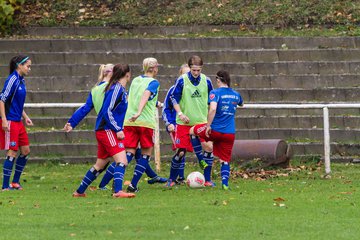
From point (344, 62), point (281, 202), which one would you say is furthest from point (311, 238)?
point (344, 62)

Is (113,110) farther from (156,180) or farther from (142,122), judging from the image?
(156,180)

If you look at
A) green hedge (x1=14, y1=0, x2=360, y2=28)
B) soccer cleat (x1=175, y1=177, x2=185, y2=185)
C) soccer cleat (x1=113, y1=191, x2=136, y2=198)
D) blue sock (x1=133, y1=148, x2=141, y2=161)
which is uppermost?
green hedge (x1=14, y1=0, x2=360, y2=28)

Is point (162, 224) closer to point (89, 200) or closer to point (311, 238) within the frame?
point (311, 238)

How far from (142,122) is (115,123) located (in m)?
1.28

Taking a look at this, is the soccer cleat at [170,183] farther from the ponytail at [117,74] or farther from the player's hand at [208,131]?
the ponytail at [117,74]

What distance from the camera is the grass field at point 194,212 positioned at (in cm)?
1127

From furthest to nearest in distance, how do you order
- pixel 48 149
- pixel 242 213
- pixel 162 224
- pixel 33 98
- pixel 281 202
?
1. pixel 33 98
2. pixel 48 149
3. pixel 281 202
4. pixel 242 213
5. pixel 162 224

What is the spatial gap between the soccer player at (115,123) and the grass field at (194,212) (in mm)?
377

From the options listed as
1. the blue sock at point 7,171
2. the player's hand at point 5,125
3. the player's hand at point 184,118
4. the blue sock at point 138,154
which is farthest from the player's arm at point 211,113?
the blue sock at point 7,171

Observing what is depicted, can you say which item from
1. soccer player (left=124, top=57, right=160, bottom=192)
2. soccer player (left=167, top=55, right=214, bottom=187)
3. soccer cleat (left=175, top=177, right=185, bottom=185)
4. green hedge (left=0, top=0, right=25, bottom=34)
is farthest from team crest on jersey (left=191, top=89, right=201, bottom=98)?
green hedge (left=0, top=0, right=25, bottom=34)

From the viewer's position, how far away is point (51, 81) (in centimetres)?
2247

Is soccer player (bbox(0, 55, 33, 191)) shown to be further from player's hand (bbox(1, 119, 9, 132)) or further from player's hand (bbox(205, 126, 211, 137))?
player's hand (bbox(205, 126, 211, 137))

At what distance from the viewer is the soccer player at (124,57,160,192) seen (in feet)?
50.7

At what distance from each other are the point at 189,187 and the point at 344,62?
7.28m
